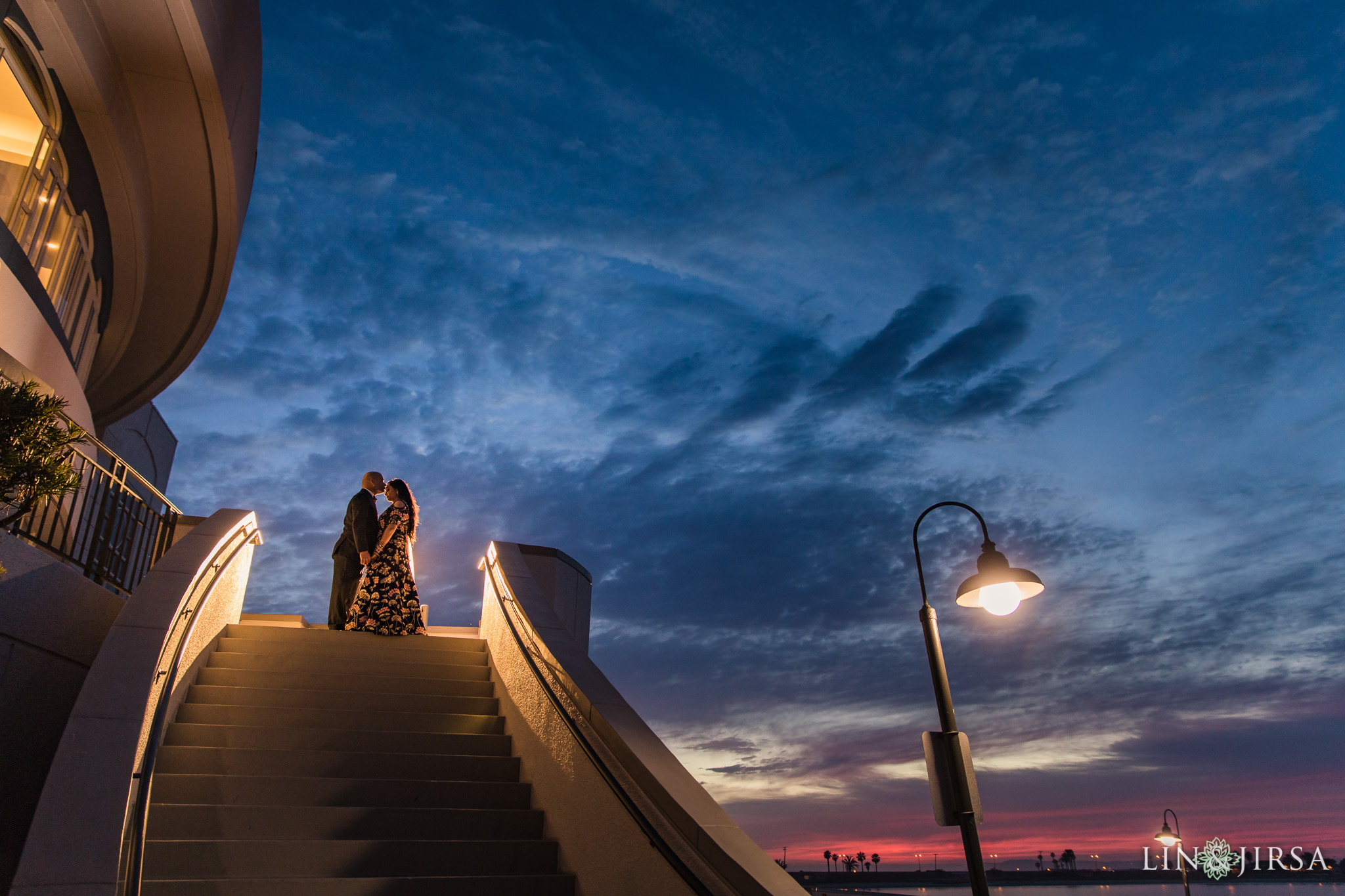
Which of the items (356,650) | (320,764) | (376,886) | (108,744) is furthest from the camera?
(356,650)

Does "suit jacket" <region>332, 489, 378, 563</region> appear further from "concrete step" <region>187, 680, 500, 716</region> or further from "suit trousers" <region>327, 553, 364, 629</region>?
"concrete step" <region>187, 680, 500, 716</region>

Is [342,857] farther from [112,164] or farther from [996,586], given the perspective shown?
[112,164]

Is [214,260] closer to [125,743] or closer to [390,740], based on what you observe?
[390,740]

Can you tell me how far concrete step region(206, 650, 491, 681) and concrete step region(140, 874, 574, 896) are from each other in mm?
2892

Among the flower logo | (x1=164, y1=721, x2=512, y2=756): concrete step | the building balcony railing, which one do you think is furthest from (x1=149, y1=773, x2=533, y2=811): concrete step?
the flower logo

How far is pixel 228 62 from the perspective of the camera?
352 inches

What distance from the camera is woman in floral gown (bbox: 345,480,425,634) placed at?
859 centimetres

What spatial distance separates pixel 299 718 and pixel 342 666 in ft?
3.82

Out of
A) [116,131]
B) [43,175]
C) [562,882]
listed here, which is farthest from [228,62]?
[562,882]

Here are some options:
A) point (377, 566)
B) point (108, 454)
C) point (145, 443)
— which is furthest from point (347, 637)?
point (145, 443)

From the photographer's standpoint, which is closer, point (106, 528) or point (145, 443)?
point (106, 528)

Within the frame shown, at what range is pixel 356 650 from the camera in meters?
7.64

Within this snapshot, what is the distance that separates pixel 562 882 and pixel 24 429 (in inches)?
152

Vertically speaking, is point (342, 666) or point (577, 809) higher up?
point (342, 666)
